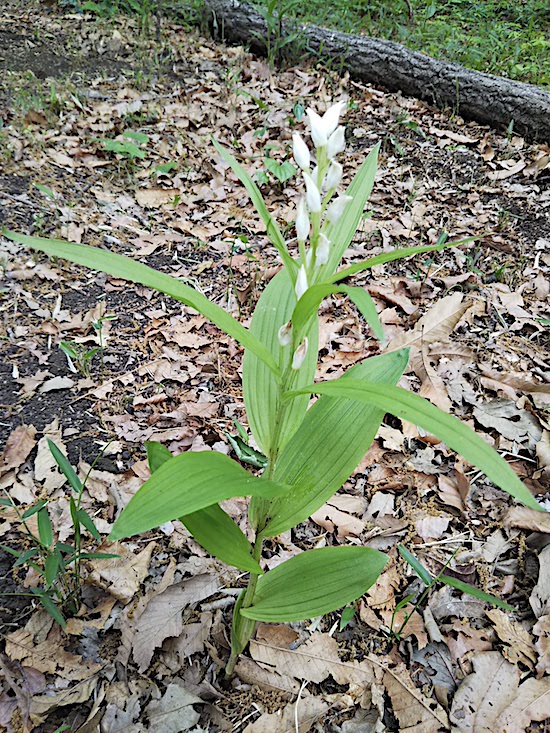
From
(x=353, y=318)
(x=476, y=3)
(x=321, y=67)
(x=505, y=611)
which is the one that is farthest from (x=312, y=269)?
(x=476, y=3)

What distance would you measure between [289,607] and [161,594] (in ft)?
1.67

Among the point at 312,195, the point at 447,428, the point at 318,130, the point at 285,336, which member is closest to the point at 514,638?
the point at 447,428

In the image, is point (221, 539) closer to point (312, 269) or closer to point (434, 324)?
point (312, 269)

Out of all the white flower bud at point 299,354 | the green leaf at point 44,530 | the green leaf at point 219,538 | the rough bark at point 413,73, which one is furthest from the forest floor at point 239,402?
the white flower bud at point 299,354

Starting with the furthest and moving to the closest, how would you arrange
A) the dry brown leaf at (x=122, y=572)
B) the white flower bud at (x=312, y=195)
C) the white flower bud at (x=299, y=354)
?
the dry brown leaf at (x=122, y=572) → the white flower bud at (x=299, y=354) → the white flower bud at (x=312, y=195)

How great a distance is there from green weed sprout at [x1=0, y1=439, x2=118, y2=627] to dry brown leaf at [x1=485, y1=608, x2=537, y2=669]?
118 centimetres

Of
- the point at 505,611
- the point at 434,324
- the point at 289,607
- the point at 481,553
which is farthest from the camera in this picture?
the point at 434,324

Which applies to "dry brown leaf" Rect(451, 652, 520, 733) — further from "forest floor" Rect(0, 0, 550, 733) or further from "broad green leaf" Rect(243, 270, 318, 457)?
"broad green leaf" Rect(243, 270, 318, 457)

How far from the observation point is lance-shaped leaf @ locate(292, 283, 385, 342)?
983mm

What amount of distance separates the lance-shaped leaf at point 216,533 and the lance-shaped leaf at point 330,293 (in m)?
0.47

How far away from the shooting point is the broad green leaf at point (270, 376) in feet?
4.98

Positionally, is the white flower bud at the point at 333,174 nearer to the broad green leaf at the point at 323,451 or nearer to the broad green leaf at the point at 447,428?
the broad green leaf at the point at 447,428

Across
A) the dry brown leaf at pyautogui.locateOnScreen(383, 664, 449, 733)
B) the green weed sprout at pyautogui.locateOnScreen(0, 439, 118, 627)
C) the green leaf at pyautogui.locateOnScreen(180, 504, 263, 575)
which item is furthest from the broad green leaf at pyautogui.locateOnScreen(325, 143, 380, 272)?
the dry brown leaf at pyautogui.locateOnScreen(383, 664, 449, 733)

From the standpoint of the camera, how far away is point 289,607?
1.44 m
